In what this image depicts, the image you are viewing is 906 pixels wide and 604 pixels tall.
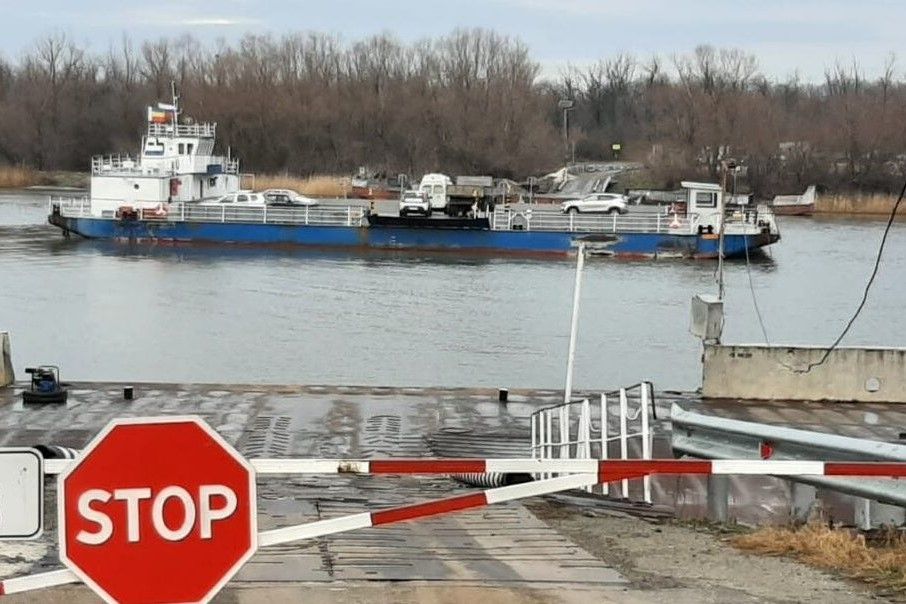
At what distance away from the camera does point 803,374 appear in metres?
15.4

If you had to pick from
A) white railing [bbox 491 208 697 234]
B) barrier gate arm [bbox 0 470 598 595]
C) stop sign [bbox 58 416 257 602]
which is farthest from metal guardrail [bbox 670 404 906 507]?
white railing [bbox 491 208 697 234]

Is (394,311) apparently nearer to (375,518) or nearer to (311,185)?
(375,518)

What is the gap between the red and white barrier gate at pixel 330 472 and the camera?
4191mm

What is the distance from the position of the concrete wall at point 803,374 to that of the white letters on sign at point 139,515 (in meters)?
12.0

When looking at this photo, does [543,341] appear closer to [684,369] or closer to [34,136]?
[684,369]

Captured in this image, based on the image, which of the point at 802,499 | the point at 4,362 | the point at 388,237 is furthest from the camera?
the point at 388,237

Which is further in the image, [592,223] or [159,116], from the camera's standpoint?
[592,223]

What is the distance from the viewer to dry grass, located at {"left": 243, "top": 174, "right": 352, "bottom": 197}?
8362 cm

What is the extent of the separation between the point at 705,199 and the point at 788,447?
48.3 m

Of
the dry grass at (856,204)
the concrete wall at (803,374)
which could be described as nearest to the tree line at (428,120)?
the dry grass at (856,204)

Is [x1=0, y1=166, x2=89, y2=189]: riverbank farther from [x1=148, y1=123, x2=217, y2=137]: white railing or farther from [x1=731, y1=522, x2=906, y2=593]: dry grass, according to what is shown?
[x1=731, y1=522, x2=906, y2=593]: dry grass

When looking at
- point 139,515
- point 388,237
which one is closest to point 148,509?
point 139,515

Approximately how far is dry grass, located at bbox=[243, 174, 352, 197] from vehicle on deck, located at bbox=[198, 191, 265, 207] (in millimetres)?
22863

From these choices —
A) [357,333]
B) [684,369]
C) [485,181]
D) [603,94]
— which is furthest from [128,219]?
[603,94]
